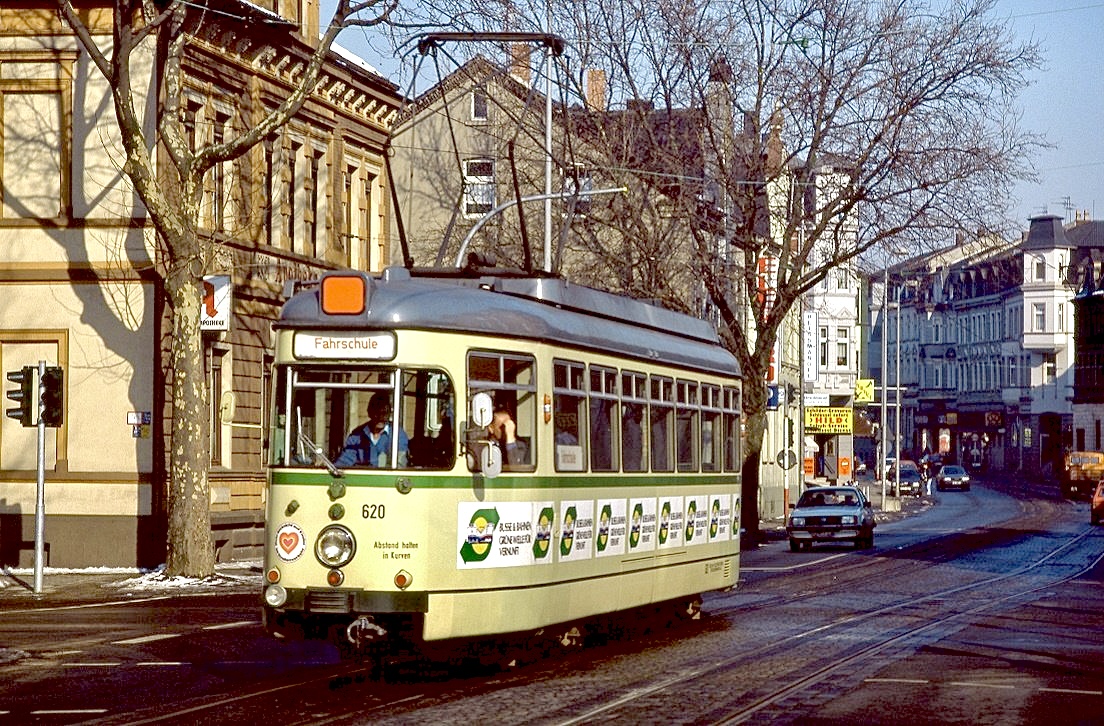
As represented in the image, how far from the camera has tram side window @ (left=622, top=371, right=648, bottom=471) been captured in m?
19.1

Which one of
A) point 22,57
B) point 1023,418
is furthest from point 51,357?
point 1023,418

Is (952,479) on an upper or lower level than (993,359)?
lower

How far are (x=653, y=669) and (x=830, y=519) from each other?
28563mm

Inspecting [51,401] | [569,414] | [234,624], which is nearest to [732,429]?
[234,624]

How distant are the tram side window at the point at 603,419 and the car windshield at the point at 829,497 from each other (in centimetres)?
2786

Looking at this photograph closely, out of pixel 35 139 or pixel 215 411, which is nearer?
pixel 35 139

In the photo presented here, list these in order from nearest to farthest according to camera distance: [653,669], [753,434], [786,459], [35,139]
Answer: [653,669] → [35,139] → [753,434] → [786,459]

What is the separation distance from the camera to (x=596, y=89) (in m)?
50.4

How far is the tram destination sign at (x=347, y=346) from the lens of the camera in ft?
51.5

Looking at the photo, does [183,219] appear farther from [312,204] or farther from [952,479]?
[952,479]

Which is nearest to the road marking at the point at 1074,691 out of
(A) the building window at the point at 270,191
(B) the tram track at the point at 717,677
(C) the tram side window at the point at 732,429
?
(B) the tram track at the point at 717,677

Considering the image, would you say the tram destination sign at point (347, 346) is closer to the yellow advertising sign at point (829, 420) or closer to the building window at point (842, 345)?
the yellow advertising sign at point (829, 420)

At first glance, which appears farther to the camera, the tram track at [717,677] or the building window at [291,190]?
the building window at [291,190]

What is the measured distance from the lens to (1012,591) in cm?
2984
